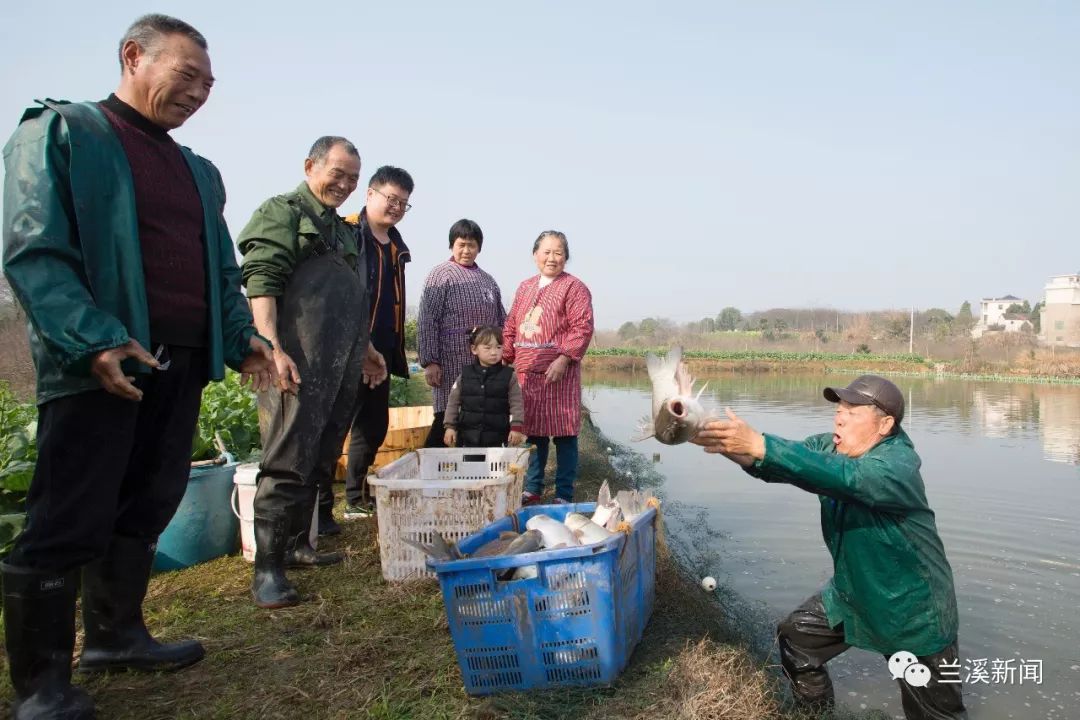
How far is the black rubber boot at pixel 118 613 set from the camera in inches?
107

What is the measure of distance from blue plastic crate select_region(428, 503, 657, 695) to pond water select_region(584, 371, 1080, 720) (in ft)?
3.08

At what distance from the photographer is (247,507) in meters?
4.20

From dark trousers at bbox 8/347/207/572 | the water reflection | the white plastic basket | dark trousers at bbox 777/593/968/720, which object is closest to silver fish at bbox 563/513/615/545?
the white plastic basket

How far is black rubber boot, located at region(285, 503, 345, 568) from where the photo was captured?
3867 millimetres

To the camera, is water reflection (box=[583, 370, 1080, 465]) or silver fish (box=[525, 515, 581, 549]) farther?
water reflection (box=[583, 370, 1080, 465])

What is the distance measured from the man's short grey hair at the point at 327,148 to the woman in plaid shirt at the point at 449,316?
1.96 m

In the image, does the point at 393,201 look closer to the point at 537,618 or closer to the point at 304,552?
the point at 304,552

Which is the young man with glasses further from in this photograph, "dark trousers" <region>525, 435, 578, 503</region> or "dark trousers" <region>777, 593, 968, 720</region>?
"dark trousers" <region>777, 593, 968, 720</region>

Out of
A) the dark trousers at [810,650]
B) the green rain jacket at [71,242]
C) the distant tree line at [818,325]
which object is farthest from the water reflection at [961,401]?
the distant tree line at [818,325]

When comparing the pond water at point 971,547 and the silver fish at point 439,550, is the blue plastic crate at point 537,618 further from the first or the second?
the pond water at point 971,547

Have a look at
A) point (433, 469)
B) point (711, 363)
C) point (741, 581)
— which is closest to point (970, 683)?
point (741, 581)

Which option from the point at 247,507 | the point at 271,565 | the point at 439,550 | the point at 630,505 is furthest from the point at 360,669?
the point at 247,507

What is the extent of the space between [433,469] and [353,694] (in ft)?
6.44

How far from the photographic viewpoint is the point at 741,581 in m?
5.82
